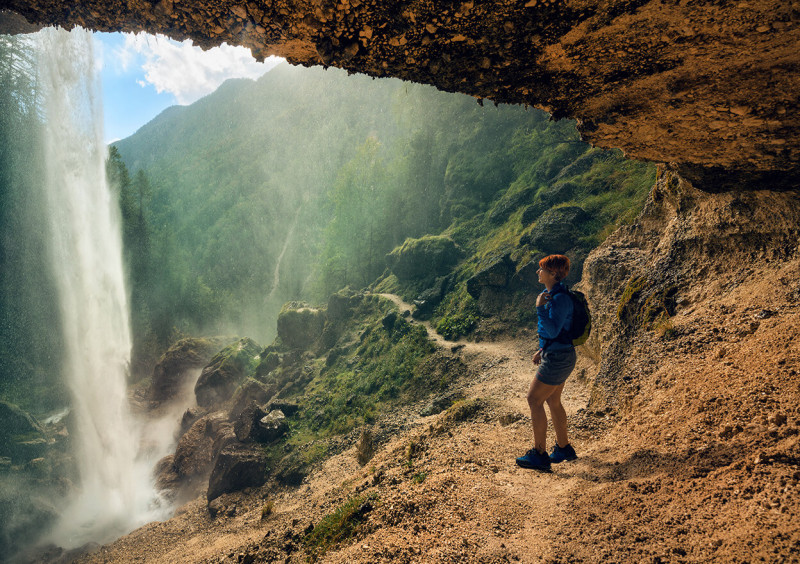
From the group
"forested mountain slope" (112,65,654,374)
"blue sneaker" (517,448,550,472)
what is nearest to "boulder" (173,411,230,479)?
"forested mountain slope" (112,65,654,374)

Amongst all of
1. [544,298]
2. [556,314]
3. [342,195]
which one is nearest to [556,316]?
[556,314]

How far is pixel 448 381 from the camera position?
15.1 meters

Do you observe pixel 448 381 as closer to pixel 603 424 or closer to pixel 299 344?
pixel 603 424

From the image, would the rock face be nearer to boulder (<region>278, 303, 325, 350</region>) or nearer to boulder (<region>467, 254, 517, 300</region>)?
boulder (<region>467, 254, 517, 300</region>)

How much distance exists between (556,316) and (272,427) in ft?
52.2

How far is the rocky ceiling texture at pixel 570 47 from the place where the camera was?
2.46 meters

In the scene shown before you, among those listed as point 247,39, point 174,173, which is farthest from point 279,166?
point 247,39

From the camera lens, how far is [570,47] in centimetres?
279

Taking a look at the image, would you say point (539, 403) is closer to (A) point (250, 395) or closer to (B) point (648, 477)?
(B) point (648, 477)

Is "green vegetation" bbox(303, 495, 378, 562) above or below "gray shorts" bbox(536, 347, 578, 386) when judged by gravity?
below

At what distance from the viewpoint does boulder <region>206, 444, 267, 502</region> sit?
13.3 m

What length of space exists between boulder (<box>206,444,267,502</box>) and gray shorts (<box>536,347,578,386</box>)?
14006 millimetres

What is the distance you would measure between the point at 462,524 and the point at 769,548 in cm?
251

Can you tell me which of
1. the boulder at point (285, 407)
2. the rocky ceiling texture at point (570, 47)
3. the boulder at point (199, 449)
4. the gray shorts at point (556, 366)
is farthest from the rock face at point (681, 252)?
the boulder at point (199, 449)
